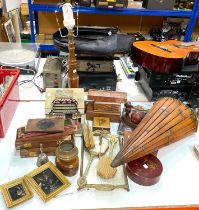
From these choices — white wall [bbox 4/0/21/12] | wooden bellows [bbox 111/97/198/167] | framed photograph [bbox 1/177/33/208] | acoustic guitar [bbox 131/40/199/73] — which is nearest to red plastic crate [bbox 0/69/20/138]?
framed photograph [bbox 1/177/33/208]

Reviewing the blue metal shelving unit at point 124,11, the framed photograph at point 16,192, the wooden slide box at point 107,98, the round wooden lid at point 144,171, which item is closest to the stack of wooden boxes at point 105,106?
the wooden slide box at point 107,98

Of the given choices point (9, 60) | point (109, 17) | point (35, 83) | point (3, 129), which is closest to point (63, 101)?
point (3, 129)

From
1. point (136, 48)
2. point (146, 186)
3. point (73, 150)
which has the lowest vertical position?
point (146, 186)

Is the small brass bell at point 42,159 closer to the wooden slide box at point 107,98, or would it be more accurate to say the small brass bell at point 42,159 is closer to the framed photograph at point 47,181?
the framed photograph at point 47,181

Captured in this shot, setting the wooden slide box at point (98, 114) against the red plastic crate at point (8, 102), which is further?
the wooden slide box at point (98, 114)

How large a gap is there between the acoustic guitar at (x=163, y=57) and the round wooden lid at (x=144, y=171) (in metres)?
0.46

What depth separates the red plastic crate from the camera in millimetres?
849

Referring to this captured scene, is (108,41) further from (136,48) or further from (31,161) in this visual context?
(31,161)

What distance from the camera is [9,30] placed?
6.98ft

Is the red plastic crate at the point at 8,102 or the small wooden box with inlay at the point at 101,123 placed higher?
the red plastic crate at the point at 8,102

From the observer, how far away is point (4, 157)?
795 mm

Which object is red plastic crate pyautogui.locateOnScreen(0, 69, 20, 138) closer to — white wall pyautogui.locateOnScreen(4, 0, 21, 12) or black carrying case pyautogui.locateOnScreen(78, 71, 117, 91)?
black carrying case pyautogui.locateOnScreen(78, 71, 117, 91)

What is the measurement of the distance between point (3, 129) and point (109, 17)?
2.12m

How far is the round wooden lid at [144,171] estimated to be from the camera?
0.71 metres
